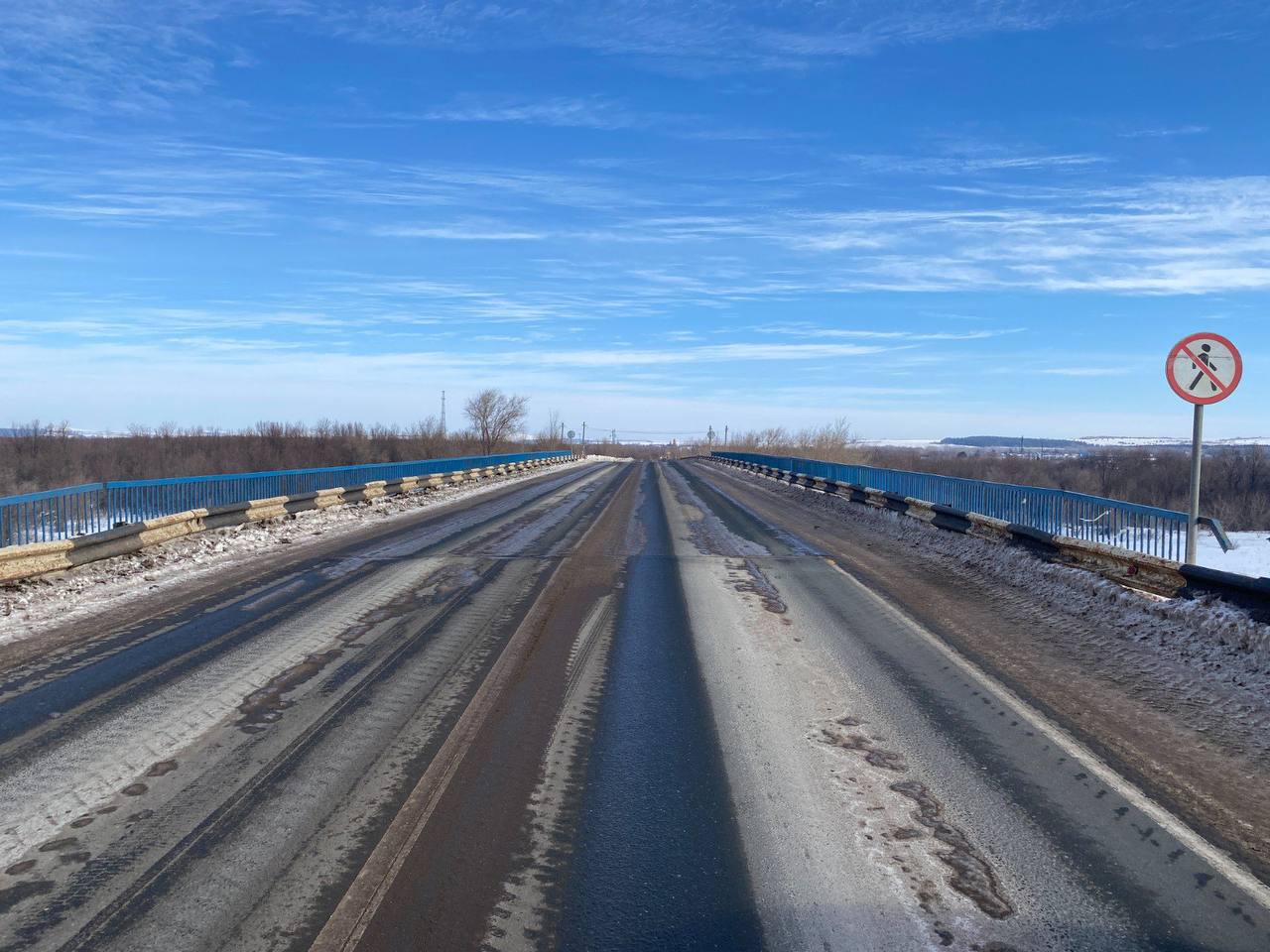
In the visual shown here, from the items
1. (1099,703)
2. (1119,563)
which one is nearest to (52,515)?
(1099,703)

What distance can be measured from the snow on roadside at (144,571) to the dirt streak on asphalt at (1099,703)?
851cm

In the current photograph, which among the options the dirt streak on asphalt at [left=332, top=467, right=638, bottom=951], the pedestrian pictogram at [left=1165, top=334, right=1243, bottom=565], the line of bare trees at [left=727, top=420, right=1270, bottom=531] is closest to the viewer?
the dirt streak on asphalt at [left=332, top=467, right=638, bottom=951]

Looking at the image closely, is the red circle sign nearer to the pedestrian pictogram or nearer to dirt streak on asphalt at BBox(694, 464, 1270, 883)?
the pedestrian pictogram

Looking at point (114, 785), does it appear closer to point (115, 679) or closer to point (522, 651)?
point (115, 679)

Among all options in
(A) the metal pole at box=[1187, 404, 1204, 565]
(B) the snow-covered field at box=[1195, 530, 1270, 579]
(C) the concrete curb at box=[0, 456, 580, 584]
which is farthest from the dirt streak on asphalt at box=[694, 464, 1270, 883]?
(C) the concrete curb at box=[0, 456, 580, 584]

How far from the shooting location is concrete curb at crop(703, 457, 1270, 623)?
821cm

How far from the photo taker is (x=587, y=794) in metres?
4.88

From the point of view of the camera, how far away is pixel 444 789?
4.87m

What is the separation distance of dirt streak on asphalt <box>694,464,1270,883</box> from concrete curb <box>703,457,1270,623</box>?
73cm

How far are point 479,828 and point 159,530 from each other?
11756 millimetres

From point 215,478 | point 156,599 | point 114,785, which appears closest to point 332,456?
point 215,478

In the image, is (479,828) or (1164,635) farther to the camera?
(1164,635)

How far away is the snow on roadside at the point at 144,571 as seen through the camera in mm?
9602

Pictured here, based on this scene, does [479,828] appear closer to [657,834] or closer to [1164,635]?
[657,834]
